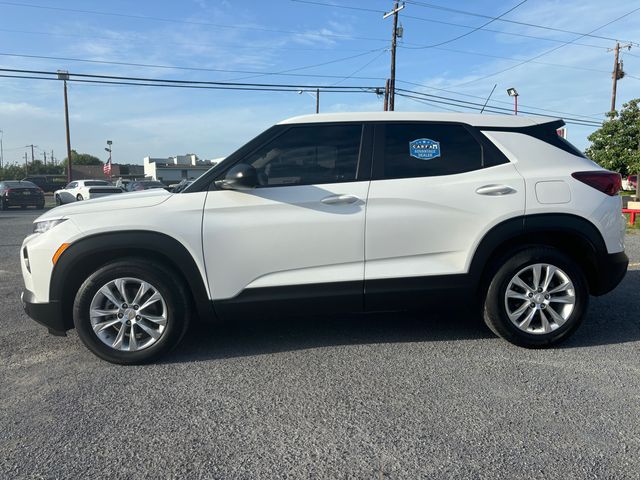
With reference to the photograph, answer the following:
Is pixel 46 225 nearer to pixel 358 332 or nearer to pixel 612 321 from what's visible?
pixel 358 332

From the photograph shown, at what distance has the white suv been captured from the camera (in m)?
3.68

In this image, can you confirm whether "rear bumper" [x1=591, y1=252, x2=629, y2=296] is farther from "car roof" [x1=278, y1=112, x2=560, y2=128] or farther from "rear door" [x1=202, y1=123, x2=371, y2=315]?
"rear door" [x1=202, y1=123, x2=371, y2=315]

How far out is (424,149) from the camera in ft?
13.1

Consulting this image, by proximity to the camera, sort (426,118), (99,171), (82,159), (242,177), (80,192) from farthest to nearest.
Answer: (82,159) → (99,171) → (80,192) → (426,118) → (242,177)

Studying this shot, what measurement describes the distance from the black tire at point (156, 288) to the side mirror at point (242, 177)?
0.82 meters

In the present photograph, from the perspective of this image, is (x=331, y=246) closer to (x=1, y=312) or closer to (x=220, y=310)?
(x=220, y=310)

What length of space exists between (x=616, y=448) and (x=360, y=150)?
2.57 m

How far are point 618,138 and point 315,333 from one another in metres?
26.8

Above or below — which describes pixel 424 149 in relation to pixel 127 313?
above

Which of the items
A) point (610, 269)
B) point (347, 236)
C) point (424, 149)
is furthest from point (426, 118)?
point (610, 269)

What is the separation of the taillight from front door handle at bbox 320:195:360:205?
179cm

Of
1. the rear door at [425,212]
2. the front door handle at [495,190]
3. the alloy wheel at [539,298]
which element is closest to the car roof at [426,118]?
the rear door at [425,212]

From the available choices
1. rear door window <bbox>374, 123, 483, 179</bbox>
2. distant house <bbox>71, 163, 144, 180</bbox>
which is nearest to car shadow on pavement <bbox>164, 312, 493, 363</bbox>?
rear door window <bbox>374, 123, 483, 179</bbox>

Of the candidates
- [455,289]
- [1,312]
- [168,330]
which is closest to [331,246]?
[455,289]
